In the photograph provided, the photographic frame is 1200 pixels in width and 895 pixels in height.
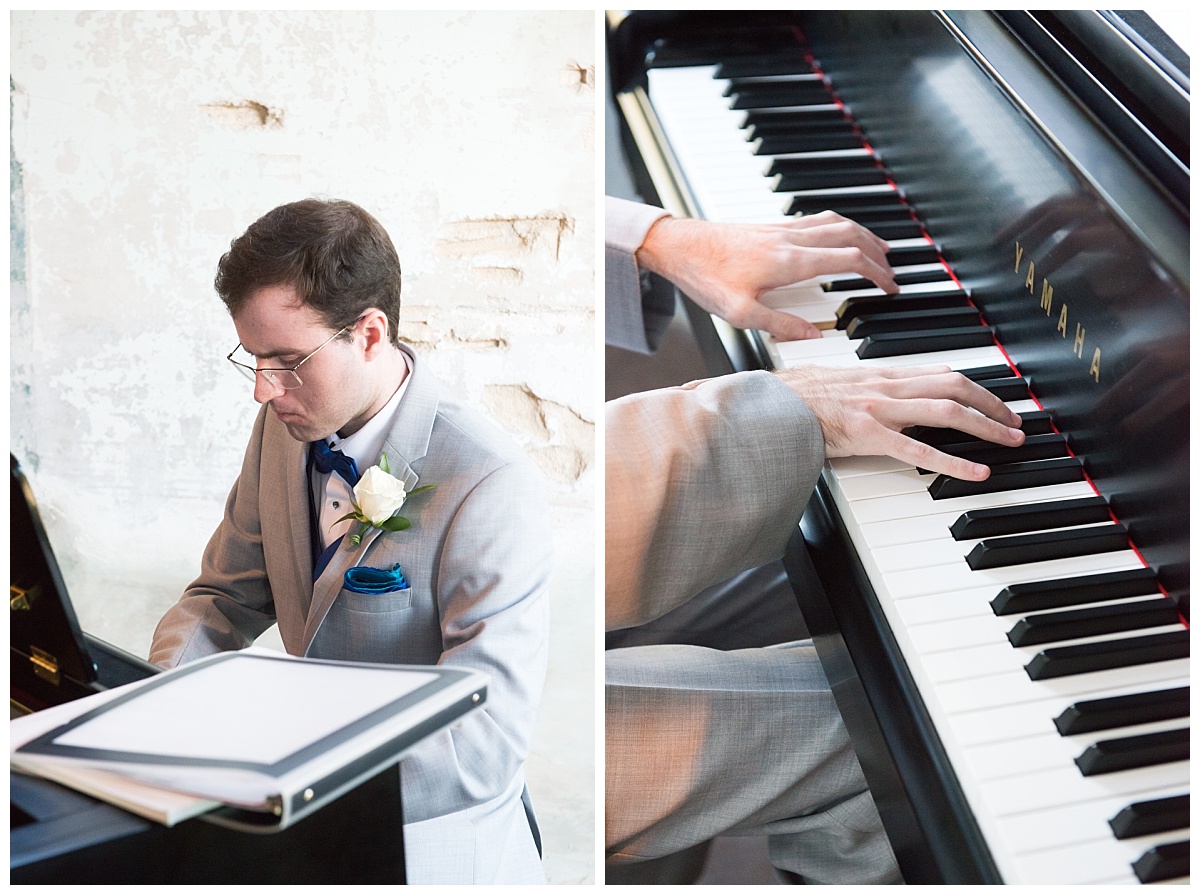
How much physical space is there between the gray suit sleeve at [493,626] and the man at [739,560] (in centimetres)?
12

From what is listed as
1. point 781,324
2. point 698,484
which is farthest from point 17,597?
point 781,324

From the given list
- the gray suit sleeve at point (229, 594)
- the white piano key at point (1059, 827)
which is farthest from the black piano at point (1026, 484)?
the gray suit sleeve at point (229, 594)

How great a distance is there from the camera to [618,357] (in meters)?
1.72

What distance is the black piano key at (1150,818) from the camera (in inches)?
46.6

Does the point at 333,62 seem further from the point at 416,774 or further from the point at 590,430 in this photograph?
the point at 416,774

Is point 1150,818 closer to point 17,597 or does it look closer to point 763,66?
point 763,66

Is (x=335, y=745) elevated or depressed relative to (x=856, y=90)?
depressed

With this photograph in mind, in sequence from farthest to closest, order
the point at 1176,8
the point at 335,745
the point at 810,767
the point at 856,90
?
the point at 856,90 → the point at 810,767 → the point at 1176,8 → the point at 335,745

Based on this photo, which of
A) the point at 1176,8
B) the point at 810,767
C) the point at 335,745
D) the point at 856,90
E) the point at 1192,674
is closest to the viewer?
the point at 335,745

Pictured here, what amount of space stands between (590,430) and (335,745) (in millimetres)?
682

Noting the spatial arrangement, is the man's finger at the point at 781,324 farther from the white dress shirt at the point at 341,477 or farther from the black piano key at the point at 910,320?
the white dress shirt at the point at 341,477

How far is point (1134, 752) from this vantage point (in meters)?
1.23

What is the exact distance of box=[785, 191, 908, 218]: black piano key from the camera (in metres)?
1.62

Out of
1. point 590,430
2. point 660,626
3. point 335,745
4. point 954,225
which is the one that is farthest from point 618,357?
point 335,745
